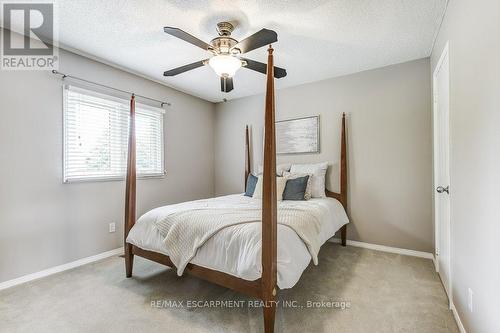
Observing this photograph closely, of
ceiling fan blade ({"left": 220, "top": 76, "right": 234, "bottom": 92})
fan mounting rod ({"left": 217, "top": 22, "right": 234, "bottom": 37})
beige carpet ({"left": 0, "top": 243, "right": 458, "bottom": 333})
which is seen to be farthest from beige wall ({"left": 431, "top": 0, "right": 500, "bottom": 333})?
ceiling fan blade ({"left": 220, "top": 76, "right": 234, "bottom": 92})

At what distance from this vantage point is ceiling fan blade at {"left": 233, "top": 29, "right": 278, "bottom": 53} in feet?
5.61

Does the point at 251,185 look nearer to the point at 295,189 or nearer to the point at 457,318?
the point at 295,189

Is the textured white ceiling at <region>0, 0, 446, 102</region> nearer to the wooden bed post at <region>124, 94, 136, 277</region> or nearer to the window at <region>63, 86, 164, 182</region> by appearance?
the window at <region>63, 86, 164, 182</region>

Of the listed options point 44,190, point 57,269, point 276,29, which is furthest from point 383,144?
point 57,269

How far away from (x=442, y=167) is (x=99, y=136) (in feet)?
12.4

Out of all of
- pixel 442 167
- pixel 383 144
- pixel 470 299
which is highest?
pixel 383 144

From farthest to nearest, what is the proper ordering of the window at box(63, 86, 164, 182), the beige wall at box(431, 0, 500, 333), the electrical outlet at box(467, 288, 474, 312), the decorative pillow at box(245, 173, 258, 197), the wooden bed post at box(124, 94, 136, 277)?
the decorative pillow at box(245, 173, 258, 197)
the window at box(63, 86, 164, 182)
the wooden bed post at box(124, 94, 136, 277)
the electrical outlet at box(467, 288, 474, 312)
the beige wall at box(431, 0, 500, 333)

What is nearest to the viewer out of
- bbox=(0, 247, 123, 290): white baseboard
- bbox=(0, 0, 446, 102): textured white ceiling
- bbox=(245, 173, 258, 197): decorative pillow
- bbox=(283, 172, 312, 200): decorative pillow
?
bbox=(0, 0, 446, 102): textured white ceiling

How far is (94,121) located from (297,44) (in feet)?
8.26

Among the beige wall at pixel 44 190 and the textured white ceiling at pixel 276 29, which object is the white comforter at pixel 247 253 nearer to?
the beige wall at pixel 44 190

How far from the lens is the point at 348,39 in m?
2.47

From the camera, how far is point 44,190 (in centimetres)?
249

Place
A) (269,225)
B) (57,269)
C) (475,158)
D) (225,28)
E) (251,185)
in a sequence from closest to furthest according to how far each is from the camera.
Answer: (475,158), (269,225), (225,28), (57,269), (251,185)

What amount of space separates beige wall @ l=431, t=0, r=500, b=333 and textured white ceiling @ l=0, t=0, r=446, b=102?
493 mm
